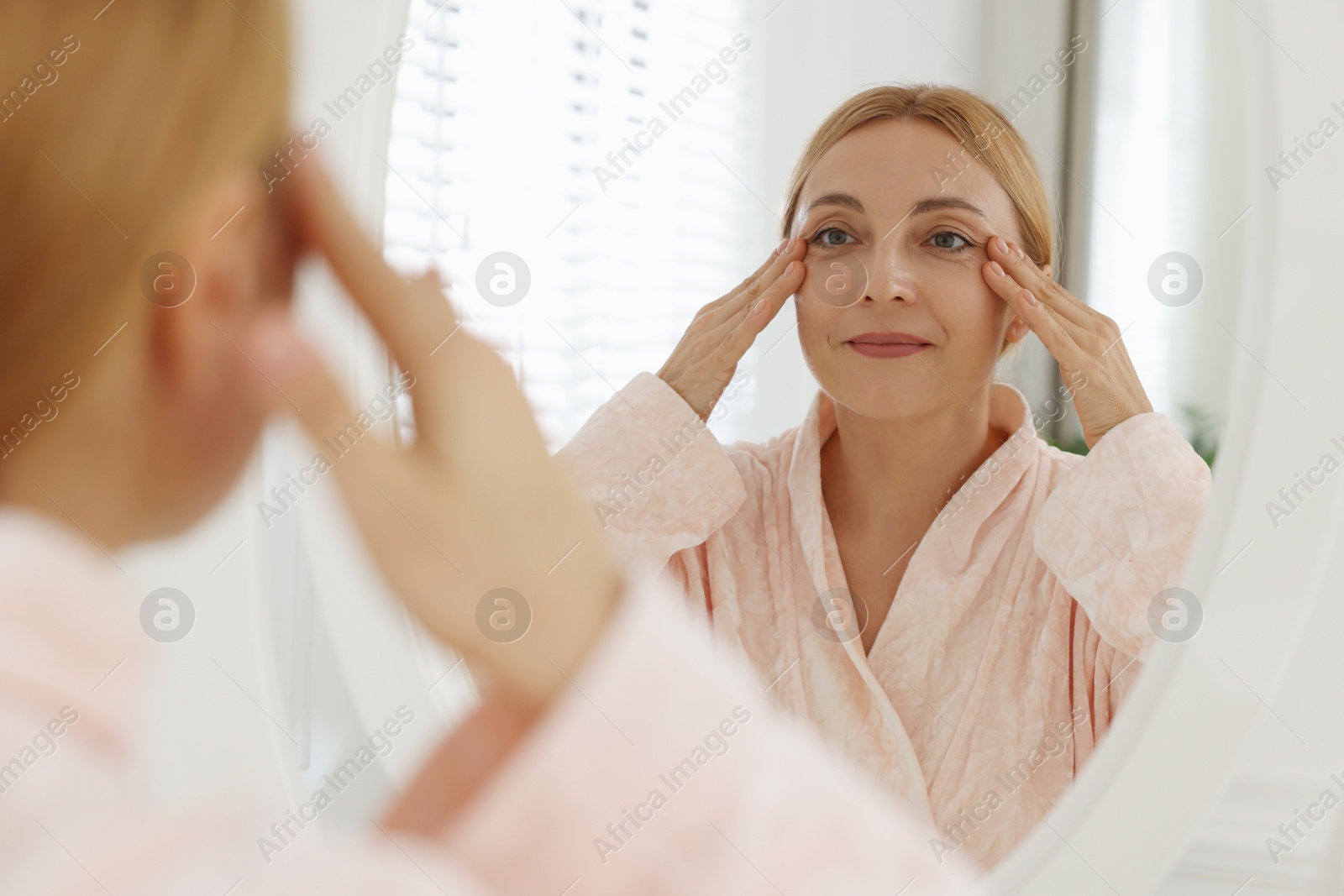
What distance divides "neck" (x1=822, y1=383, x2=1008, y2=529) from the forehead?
0.38ft

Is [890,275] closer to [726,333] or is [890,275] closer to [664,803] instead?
[726,333]

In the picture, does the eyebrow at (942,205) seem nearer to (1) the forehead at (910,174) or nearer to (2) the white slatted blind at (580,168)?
(1) the forehead at (910,174)

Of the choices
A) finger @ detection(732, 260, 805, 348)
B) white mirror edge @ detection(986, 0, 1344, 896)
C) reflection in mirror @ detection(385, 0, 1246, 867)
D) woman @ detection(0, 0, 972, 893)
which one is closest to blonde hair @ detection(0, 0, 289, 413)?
woman @ detection(0, 0, 972, 893)

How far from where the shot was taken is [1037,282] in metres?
0.49

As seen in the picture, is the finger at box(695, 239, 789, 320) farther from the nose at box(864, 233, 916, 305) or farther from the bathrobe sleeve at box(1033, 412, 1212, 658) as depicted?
the bathrobe sleeve at box(1033, 412, 1212, 658)

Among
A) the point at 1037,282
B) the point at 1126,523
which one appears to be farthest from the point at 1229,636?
the point at 1037,282

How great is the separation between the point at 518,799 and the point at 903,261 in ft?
1.56

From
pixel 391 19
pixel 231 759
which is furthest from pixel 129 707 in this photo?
pixel 391 19

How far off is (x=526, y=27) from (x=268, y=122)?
0.71 m

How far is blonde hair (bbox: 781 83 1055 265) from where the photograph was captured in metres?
0.52

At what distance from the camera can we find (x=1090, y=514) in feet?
1.39

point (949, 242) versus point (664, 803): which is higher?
point (949, 242)

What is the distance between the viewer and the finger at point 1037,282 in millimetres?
471

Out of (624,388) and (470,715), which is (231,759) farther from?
(624,388)
